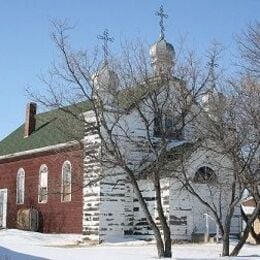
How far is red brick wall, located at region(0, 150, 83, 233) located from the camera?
109ft

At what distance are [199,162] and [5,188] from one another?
15.5m

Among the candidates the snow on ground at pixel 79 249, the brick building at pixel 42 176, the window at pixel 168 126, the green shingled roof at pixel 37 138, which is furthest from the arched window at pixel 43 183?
the window at pixel 168 126

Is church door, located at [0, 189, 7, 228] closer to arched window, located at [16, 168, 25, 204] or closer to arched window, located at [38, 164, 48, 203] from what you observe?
arched window, located at [16, 168, 25, 204]

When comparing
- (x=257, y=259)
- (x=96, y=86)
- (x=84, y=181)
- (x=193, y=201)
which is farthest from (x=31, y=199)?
(x=257, y=259)

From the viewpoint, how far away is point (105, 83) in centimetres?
2220

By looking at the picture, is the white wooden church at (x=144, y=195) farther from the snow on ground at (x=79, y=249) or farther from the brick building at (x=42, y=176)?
the brick building at (x=42, y=176)

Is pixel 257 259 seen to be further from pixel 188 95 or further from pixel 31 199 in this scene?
pixel 31 199

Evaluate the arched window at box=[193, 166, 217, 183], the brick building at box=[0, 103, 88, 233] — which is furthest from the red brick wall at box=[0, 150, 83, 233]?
the arched window at box=[193, 166, 217, 183]

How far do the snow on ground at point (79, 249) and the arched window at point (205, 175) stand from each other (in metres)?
3.72

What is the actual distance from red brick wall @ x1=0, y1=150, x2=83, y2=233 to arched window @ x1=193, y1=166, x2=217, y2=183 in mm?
6197

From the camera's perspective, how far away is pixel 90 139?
31078 mm

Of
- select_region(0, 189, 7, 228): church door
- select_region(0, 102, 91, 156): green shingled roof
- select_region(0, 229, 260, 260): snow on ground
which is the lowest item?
select_region(0, 229, 260, 260): snow on ground

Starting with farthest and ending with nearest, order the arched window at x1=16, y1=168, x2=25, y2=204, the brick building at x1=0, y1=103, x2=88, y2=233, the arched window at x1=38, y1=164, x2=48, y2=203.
A: 1. the arched window at x1=16, y1=168, x2=25, y2=204
2. the arched window at x1=38, y1=164, x2=48, y2=203
3. the brick building at x1=0, y1=103, x2=88, y2=233

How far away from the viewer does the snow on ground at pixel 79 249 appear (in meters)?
20.3
